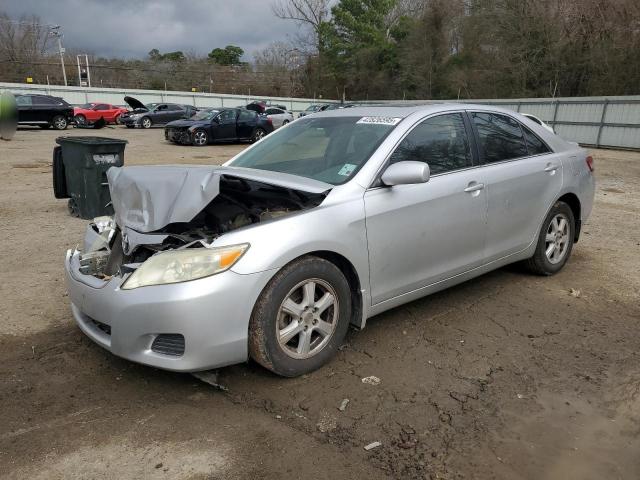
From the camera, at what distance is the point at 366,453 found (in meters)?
2.44

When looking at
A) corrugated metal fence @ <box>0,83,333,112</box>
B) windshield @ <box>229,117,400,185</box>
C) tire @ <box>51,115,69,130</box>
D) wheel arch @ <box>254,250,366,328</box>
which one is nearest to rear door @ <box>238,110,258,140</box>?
tire @ <box>51,115,69,130</box>

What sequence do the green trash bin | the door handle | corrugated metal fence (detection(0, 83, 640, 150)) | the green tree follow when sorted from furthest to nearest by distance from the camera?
the green tree
corrugated metal fence (detection(0, 83, 640, 150))
the green trash bin
the door handle

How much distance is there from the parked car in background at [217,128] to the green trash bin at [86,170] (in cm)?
1328

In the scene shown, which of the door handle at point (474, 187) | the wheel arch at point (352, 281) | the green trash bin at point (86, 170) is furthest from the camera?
the green trash bin at point (86, 170)

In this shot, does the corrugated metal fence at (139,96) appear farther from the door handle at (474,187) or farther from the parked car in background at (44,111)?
the door handle at (474,187)

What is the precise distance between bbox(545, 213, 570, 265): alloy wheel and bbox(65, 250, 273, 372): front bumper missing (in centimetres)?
312

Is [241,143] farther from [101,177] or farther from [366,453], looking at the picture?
[366,453]

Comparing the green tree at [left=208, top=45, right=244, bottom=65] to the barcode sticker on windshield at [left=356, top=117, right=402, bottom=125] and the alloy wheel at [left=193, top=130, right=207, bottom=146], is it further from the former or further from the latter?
the barcode sticker on windshield at [left=356, top=117, right=402, bottom=125]

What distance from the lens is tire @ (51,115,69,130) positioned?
26094mm

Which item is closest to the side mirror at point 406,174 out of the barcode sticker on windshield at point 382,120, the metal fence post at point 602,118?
the barcode sticker on windshield at point 382,120

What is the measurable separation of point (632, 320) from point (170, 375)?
136 inches

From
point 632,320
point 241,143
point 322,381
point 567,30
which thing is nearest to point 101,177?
point 322,381

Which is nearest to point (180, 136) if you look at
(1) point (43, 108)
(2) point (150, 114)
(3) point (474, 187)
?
(1) point (43, 108)

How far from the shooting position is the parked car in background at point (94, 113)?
28312 mm
